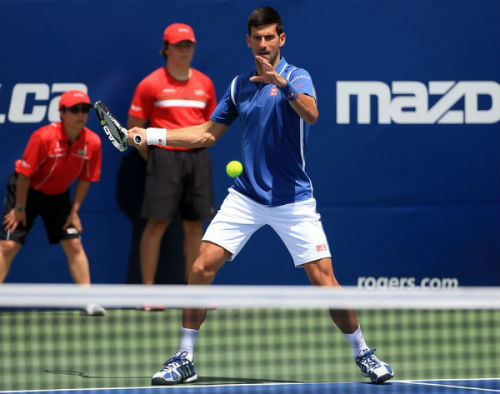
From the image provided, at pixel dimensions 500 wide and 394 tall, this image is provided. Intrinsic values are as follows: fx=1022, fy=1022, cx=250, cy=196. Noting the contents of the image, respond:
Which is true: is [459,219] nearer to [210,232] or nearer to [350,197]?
[350,197]

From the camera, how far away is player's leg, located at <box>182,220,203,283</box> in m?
6.84

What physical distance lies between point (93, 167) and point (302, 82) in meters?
2.42

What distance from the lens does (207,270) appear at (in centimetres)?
468

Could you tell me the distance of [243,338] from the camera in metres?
5.80

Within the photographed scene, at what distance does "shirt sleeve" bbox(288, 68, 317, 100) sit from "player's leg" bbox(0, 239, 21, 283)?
2597 millimetres

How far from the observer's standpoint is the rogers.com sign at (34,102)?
6.88 metres

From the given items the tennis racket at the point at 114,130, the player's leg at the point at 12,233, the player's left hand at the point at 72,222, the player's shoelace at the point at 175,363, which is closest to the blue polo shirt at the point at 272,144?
the tennis racket at the point at 114,130

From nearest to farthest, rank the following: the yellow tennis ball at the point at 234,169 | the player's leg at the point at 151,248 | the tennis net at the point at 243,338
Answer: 1. the tennis net at the point at 243,338
2. the yellow tennis ball at the point at 234,169
3. the player's leg at the point at 151,248

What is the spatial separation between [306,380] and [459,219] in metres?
2.73

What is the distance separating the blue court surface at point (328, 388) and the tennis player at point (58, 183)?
201cm

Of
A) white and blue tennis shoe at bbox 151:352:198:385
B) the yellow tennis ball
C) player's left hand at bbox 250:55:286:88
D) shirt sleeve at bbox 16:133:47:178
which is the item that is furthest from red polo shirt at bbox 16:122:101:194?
player's left hand at bbox 250:55:286:88

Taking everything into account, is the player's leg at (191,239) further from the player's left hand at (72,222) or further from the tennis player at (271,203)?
the tennis player at (271,203)

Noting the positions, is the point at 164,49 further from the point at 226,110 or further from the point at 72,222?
the point at 226,110

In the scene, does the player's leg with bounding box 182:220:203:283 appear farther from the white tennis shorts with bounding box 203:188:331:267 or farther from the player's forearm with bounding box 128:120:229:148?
the white tennis shorts with bounding box 203:188:331:267
